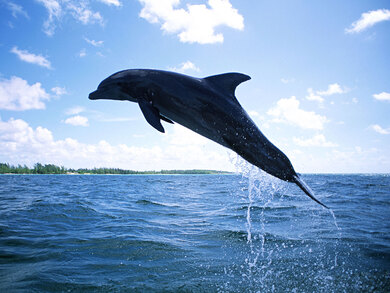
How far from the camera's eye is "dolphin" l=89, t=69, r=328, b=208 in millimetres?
3746

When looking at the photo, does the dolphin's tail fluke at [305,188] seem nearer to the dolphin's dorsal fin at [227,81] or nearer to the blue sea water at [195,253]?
the blue sea water at [195,253]

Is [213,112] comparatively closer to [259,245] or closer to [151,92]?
[151,92]

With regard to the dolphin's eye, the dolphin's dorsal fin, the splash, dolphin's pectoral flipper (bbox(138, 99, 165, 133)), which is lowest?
the splash

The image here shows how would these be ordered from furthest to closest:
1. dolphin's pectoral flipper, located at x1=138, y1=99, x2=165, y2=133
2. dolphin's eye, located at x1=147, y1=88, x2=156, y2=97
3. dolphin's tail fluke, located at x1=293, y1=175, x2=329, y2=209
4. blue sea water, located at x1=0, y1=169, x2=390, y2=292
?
blue sea water, located at x1=0, y1=169, x2=390, y2=292
dolphin's eye, located at x1=147, y1=88, x2=156, y2=97
dolphin's pectoral flipper, located at x1=138, y1=99, x2=165, y2=133
dolphin's tail fluke, located at x1=293, y1=175, x2=329, y2=209

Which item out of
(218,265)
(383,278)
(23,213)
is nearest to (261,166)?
(218,265)

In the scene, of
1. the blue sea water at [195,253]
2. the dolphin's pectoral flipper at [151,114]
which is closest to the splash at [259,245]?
the blue sea water at [195,253]

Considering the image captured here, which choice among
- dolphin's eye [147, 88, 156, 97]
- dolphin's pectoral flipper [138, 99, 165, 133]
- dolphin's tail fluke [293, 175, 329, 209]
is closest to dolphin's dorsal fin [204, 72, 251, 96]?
dolphin's eye [147, 88, 156, 97]

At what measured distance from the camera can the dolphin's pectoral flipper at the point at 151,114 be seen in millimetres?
3672

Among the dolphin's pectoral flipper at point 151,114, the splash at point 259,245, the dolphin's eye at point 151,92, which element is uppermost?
the dolphin's eye at point 151,92

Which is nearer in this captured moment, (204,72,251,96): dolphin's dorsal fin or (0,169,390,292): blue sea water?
(204,72,251,96): dolphin's dorsal fin

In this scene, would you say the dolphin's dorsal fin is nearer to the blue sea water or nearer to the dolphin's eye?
the dolphin's eye

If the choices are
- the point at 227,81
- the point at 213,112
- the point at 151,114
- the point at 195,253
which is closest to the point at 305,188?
the point at 213,112

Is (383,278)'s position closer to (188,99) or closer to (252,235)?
(252,235)

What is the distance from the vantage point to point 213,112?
378cm
